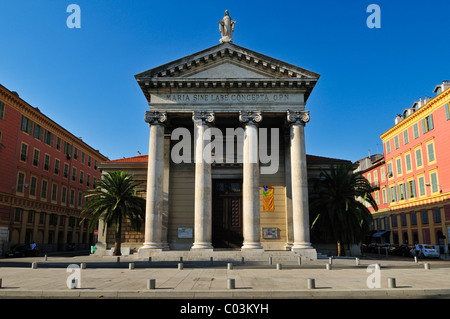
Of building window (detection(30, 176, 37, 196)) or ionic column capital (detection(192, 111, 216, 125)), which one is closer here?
ionic column capital (detection(192, 111, 216, 125))

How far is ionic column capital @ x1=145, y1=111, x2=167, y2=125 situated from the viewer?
26984mm

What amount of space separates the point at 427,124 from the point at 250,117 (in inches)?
1161

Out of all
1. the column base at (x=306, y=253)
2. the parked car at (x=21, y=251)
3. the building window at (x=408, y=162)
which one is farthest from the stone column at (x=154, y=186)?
the building window at (x=408, y=162)

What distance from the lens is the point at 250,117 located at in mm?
26656

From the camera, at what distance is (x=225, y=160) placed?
99.2 feet

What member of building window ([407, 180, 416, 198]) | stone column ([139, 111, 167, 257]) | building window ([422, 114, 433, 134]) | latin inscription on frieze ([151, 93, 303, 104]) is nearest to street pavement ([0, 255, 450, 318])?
stone column ([139, 111, 167, 257])

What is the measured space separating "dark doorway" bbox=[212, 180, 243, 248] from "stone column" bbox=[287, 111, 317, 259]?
5378mm

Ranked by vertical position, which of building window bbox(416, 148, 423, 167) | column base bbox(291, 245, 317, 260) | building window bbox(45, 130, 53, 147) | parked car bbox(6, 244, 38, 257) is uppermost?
building window bbox(45, 130, 53, 147)

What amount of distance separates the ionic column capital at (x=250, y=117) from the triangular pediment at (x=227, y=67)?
Answer: 3158mm

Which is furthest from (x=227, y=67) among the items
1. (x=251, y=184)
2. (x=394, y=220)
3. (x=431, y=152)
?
(x=394, y=220)

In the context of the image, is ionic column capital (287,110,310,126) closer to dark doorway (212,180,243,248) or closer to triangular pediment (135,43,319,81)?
triangular pediment (135,43,319,81)

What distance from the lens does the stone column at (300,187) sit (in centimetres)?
2511

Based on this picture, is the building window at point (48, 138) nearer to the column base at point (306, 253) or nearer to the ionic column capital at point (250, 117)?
the ionic column capital at point (250, 117)

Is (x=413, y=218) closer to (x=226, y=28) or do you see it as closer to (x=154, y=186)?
(x=226, y=28)
